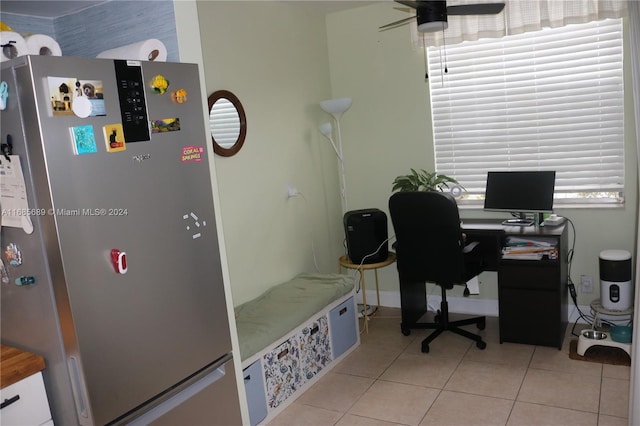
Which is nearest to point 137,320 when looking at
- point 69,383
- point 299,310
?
point 69,383

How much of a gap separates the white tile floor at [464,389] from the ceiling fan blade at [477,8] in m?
2.15

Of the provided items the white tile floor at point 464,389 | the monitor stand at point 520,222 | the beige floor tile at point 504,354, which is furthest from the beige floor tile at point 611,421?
the monitor stand at point 520,222

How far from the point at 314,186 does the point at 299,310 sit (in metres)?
1.36

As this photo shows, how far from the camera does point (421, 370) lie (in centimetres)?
351

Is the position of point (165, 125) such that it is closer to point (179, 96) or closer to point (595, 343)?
point (179, 96)

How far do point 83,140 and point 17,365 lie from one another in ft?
2.56

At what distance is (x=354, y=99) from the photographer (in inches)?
181

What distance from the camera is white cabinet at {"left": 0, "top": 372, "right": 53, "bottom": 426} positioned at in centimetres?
177

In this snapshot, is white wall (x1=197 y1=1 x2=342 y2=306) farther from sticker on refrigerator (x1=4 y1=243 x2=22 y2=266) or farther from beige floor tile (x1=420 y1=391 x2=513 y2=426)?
sticker on refrigerator (x1=4 y1=243 x2=22 y2=266)

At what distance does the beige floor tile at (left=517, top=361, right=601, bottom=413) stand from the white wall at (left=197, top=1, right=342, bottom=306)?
70.9 inches

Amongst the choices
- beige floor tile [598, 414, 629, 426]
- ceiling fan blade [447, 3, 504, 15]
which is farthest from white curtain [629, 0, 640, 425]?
ceiling fan blade [447, 3, 504, 15]

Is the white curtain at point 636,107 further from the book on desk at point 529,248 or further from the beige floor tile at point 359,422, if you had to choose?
the book on desk at point 529,248

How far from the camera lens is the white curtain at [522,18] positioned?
11.5ft

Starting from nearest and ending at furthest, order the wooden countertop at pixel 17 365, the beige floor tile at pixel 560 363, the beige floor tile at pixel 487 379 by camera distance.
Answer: the wooden countertop at pixel 17 365 < the beige floor tile at pixel 487 379 < the beige floor tile at pixel 560 363
